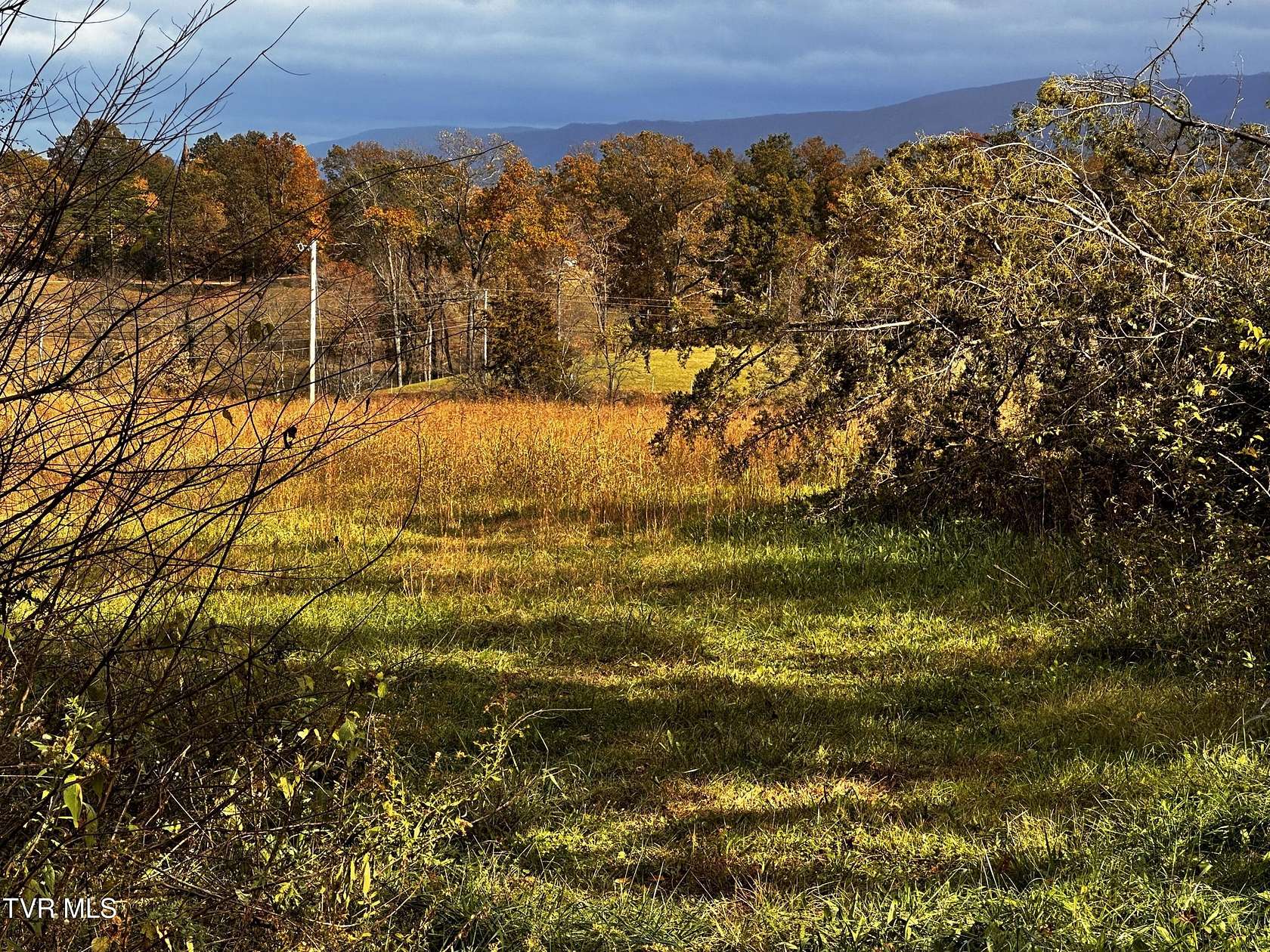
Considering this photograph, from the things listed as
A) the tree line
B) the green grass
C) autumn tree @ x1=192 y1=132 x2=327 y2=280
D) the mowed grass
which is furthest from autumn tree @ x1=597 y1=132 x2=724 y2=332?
autumn tree @ x1=192 y1=132 x2=327 y2=280

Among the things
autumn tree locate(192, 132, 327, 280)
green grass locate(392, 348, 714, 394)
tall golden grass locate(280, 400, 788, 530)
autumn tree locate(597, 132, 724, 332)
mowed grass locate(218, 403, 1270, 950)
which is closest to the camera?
autumn tree locate(192, 132, 327, 280)

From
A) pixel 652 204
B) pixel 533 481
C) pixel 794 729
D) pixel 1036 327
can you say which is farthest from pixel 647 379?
pixel 794 729

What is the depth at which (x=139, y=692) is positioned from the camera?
2.49 metres

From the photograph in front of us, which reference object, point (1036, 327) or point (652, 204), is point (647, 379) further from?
point (1036, 327)

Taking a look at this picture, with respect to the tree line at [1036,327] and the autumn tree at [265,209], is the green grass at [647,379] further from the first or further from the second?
the autumn tree at [265,209]

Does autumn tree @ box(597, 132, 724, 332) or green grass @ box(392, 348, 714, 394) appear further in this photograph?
autumn tree @ box(597, 132, 724, 332)

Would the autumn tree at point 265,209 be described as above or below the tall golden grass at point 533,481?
above

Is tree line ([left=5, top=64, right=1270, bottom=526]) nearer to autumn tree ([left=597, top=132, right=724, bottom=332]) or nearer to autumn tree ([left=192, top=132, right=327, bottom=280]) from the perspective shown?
autumn tree ([left=192, top=132, right=327, bottom=280])

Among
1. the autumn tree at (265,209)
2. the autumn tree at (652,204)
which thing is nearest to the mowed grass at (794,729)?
the autumn tree at (265,209)

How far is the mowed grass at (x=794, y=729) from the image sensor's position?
123 inches

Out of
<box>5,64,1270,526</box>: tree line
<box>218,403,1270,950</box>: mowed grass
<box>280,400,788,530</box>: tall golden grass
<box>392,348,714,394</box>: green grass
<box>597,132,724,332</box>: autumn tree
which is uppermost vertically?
<box>597,132,724,332</box>: autumn tree

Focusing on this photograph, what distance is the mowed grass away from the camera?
314 centimetres

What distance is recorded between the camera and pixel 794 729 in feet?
15.8

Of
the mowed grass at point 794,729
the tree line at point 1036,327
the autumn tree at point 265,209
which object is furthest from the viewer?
the tree line at point 1036,327
